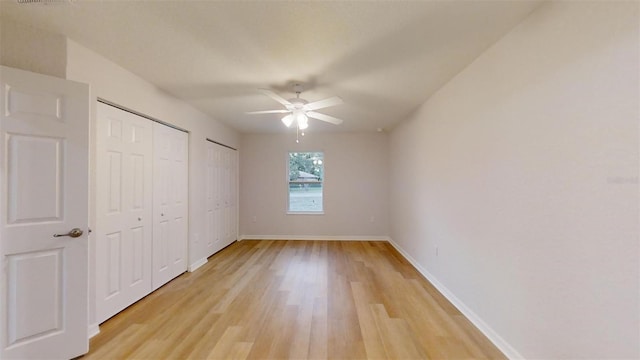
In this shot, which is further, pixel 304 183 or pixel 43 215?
pixel 304 183

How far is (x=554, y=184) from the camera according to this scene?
152cm

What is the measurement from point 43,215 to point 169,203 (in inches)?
61.3

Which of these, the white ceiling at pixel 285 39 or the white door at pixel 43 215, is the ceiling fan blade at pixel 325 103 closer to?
the white ceiling at pixel 285 39

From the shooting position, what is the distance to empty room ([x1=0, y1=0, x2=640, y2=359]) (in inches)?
53.0

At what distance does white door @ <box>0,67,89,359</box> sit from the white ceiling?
0.53 metres

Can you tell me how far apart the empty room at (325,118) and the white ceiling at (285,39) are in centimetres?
2

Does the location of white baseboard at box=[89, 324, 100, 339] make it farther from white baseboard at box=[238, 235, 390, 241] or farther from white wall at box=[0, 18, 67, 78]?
white baseboard at box=[238, 235, 390, 241]

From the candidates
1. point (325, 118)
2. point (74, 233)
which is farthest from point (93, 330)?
point (325, 118)

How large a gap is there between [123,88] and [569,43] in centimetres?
353

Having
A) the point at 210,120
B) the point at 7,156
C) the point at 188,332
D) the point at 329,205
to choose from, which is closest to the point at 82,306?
the point at 188,332

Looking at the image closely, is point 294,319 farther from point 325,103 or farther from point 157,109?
point 157,109

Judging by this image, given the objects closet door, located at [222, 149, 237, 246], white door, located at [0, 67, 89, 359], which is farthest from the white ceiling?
closet door, located at [222, 149, 237, 246]

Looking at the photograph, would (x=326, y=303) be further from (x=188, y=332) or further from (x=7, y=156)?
(x=7, y=156)

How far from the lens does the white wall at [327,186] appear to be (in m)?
5.83
